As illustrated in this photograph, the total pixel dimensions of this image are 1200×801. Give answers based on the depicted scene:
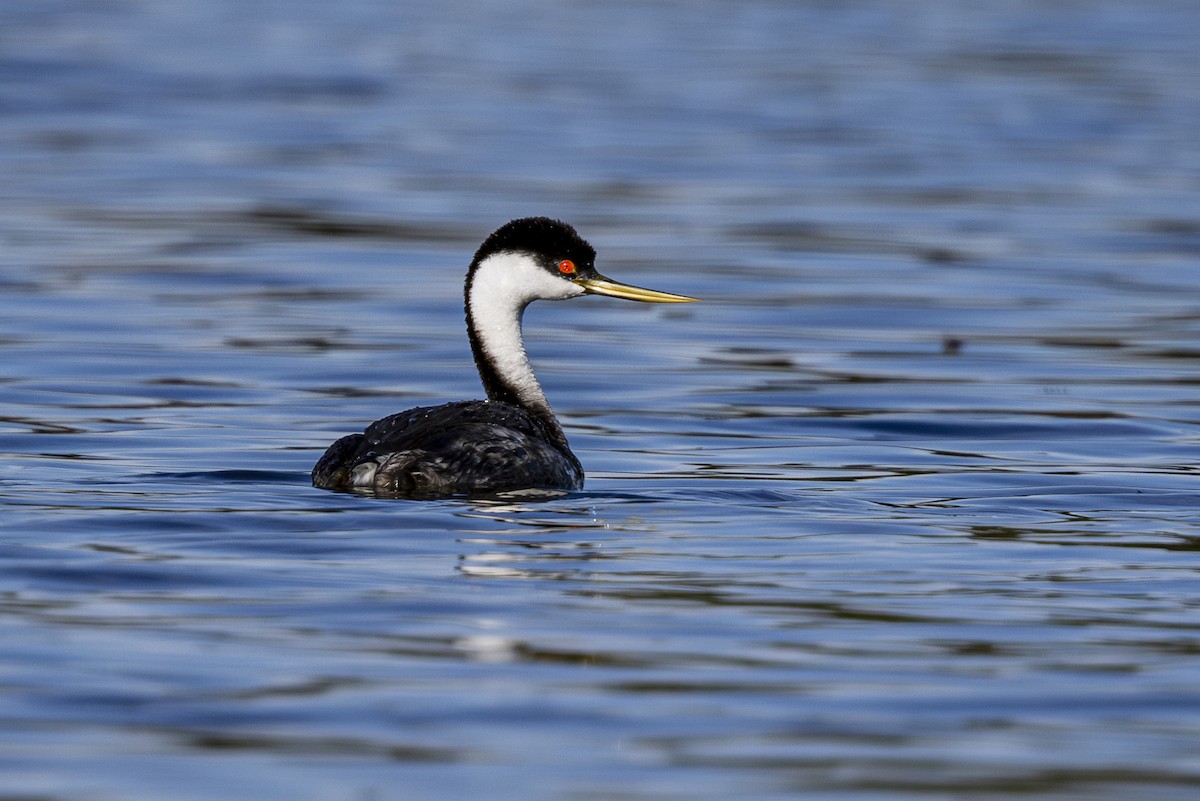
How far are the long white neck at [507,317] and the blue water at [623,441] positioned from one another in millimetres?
601

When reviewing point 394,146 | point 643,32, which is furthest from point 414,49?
point 394,146

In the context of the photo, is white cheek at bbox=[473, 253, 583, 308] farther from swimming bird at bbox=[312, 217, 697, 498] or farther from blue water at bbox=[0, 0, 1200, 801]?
blue water at bbox=[0, 0, 1200, 801]

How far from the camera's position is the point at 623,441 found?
1267 centimetres

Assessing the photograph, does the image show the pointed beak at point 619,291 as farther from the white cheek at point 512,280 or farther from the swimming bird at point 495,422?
the white cheek at point 512,280

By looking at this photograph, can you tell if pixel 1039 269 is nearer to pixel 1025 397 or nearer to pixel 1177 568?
pixel 1025 397

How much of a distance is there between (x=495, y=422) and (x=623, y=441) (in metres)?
2.56

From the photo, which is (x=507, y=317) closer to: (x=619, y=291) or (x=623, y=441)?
(x=619, y=291)

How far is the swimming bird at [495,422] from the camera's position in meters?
9.82

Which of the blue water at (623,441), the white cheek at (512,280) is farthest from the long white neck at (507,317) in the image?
the blue water at (623,441)

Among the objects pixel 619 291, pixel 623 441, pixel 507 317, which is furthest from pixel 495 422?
pixel 623 441

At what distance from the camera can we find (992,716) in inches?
261

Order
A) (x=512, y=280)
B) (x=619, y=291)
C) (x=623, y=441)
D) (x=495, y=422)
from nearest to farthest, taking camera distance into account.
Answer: (x=495, y=422), (x=512, y=280), (x=619, y=291), (x=623, y=441)

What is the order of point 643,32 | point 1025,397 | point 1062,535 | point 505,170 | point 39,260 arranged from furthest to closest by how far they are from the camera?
point 643,32, point 505,170, point 39,260, point 1025,397, point 1062,535

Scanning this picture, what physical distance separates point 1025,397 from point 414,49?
24.6 meters
